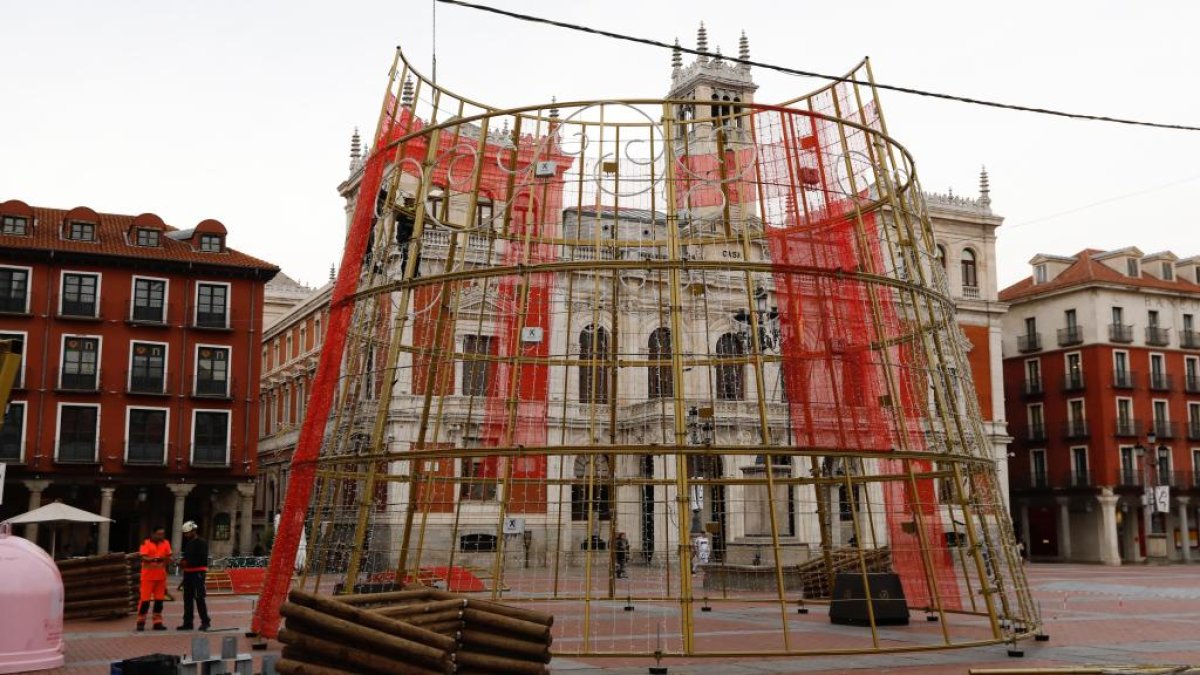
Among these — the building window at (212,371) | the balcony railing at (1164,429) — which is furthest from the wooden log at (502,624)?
the balcony railing at (1164,429)

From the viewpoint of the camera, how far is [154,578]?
1886 cm

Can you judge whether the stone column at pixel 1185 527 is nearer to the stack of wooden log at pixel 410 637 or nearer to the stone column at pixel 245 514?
the stone column at pixel 245 514

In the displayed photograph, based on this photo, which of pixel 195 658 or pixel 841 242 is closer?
pixel 195 658

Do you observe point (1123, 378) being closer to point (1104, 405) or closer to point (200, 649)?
point (1104, 405)

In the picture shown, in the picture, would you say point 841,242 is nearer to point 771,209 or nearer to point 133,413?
point 771,209

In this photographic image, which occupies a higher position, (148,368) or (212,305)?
(212,305)

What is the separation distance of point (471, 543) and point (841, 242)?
19273 millimetres

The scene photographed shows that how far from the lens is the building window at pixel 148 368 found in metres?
48.3

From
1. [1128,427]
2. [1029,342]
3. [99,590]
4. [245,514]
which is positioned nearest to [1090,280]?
[1029,342]

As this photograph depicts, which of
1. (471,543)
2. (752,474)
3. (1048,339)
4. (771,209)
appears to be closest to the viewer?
(771,209)

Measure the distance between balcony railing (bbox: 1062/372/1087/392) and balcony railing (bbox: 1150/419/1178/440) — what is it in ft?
14.9

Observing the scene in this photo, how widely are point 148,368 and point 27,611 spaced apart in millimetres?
37224

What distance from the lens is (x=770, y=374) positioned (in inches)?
1547

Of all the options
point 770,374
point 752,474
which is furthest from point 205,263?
point 752,474
